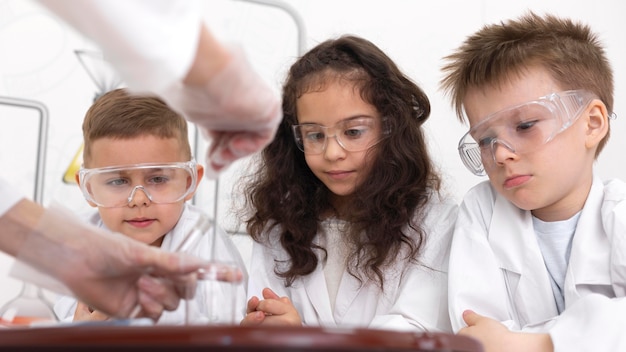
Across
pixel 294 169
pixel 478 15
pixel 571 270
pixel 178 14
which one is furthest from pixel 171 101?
pixel 478 15

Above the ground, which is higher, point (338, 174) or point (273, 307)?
point (338, 174)

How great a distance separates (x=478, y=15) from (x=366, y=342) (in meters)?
2.65

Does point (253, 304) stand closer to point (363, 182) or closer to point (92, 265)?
point (363, 182)

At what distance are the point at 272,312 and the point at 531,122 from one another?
732 millimetres

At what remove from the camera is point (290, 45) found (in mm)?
2838

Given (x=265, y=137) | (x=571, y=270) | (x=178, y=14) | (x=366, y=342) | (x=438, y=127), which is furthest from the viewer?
(x=438, y=127)

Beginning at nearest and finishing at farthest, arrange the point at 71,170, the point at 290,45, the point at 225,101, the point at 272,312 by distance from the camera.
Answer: the point at 225,101 → the point at 272,312 → the point at 71,170 → the point at 290,45

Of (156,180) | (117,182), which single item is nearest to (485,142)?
(156,180)

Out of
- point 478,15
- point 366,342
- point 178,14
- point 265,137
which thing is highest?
point 478,15

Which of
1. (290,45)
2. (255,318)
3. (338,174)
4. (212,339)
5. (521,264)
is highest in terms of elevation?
(290,45)

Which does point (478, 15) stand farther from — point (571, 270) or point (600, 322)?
point (600, 322)

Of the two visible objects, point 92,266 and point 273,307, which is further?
point 273,307

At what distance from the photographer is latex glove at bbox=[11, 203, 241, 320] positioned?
100 cm

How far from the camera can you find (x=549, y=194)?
1773mm
